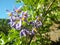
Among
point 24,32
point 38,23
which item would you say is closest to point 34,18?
point 38,23

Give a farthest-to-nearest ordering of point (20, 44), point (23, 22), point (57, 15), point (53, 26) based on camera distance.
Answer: point (53, 26), point (57, 15), point (20, 44), point (23, 22)

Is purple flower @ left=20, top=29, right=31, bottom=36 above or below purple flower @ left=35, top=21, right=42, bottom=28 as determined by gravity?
below

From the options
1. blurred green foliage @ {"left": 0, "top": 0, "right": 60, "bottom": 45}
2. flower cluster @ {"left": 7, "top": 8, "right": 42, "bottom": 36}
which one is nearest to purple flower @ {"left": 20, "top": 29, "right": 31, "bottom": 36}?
flower cluster @ {"left": 7, "top": 8, "right": 42, "bottom": 36}

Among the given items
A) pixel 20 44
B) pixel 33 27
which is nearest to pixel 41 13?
pixel 33 27

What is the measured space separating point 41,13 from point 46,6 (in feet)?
0.47

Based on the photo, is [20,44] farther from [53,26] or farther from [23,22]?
[53,26]

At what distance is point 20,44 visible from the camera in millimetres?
2377

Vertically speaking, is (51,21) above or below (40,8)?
below

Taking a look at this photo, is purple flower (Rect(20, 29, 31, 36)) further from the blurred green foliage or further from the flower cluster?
the blurred green foliage

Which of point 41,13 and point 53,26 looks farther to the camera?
point 53,26

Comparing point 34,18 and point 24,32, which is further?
point 34,18

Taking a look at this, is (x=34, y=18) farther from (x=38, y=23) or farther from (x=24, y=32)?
(x=24, y=32)

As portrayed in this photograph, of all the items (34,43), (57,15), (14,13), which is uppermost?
(14,13)

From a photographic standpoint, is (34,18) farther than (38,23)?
Yes
